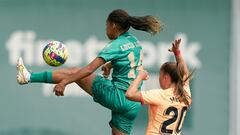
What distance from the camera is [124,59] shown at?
913cm

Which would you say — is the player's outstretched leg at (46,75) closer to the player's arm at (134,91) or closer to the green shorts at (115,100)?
the green shorts at (115,100)

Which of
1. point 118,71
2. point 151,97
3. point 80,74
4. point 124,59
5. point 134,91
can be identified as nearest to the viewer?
point 134,91

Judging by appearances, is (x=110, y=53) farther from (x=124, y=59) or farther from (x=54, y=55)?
(x=54, y=55)

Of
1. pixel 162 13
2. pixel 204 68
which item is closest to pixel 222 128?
pixel 204 68

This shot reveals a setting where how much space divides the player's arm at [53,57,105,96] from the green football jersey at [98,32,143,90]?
15 centimetres

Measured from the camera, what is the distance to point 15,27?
13.0m

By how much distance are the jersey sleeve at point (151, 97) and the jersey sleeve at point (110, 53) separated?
864 mm

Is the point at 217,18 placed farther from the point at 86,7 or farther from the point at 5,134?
the point at 5,134

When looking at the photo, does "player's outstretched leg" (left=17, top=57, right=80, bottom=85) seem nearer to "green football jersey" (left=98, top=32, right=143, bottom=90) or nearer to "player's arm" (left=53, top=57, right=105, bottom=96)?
"player's arm" (left=53, top=57, right=105, bottom=96)

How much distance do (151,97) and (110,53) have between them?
952 mm

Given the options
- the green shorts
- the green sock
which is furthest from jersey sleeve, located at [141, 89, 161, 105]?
the green sock

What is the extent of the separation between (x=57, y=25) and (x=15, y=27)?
1.81 ft

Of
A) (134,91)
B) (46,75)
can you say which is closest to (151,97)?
(134,91)

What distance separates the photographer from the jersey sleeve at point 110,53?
8922mm
